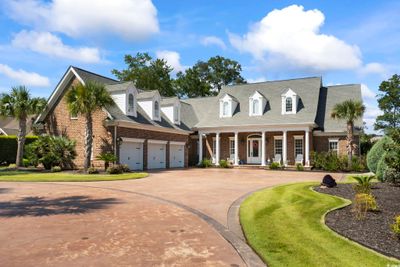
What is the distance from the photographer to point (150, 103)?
28.6 meters

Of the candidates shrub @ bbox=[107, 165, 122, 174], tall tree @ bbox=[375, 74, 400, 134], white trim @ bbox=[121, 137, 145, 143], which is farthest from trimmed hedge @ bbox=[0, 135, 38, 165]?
tall tree @ bbox=[375, 74, 400, 134]

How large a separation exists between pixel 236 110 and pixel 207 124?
11.0ft

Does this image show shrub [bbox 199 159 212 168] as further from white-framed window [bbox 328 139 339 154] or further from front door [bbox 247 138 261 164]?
white-framed window [bbox 328 139 339 154]

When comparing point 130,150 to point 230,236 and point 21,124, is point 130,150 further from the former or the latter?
point 230,236

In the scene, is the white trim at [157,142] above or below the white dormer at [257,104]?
below

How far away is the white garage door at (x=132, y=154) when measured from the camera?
24.4 m

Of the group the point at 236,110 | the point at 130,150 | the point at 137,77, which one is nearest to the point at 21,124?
the point at 130,150

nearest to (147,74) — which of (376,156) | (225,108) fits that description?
(225,108)

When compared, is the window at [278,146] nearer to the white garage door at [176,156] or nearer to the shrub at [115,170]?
the white garage door at [176,156]

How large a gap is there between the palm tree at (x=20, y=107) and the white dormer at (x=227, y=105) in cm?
1679

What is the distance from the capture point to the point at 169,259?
579 cm

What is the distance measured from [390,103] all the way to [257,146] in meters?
23.8

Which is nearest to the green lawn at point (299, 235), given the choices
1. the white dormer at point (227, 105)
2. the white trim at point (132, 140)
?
the white trim at point (132, 140)

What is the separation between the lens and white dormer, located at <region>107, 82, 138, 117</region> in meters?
25.5
